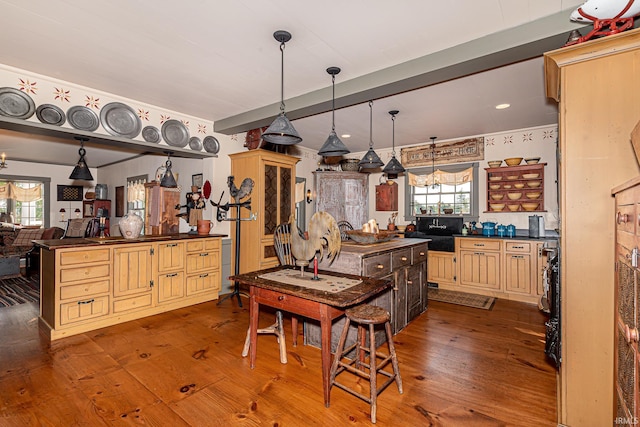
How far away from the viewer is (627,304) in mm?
1321

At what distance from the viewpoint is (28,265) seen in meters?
6.24

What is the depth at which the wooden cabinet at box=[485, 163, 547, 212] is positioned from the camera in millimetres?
4859

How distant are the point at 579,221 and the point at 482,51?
1522mm

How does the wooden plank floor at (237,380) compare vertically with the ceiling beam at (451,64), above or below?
below

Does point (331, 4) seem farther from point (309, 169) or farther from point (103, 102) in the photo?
point (309, 169)

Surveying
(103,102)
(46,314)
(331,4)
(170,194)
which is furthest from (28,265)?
(331,4)

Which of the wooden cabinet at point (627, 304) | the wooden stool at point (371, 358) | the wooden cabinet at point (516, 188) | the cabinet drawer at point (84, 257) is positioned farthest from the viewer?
the wooden cabinet at point (516, 188)

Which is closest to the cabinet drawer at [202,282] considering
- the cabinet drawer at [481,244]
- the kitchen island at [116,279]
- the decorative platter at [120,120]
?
the kitchen island at [116,279]

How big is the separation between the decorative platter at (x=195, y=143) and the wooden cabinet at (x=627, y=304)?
450 cm

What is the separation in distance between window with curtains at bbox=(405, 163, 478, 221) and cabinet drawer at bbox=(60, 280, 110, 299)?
4.99 metres

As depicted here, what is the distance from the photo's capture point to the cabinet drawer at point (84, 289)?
3.12 m

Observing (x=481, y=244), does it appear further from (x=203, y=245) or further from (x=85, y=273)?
(x=85, y=273)

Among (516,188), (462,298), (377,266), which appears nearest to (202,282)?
(377,266)

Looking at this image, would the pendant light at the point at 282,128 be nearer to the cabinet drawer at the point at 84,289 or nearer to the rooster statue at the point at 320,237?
the rooster statue at the point at 320,237
